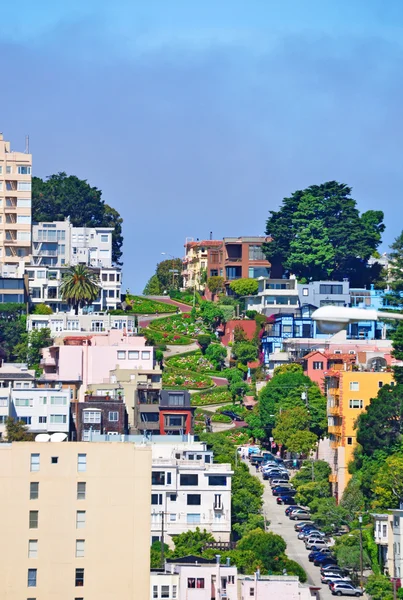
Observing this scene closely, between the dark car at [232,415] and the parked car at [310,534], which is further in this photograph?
the dark car at [232,415]

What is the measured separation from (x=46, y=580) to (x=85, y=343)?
343 ft

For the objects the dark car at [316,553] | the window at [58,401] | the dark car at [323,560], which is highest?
the window at [58,401]

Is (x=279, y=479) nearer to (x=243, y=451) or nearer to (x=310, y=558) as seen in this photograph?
(x=243, y=451)

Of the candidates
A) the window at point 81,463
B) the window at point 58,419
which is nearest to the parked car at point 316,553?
the window at point 58,419

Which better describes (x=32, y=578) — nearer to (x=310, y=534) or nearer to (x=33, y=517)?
(x=33, y=517)

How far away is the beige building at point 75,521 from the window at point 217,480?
55.8m

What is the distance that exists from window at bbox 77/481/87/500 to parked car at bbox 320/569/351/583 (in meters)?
43.2

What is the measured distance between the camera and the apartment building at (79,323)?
637ft

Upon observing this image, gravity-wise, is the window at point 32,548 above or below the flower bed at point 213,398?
below

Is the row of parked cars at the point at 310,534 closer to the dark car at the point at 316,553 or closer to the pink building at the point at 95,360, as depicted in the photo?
the dark car at the point at 316,553

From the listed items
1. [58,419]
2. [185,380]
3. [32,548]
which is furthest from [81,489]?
[185,380]

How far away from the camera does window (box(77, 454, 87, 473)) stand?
262 feet

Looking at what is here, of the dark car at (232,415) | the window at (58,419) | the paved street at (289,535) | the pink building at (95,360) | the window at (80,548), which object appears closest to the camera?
the window at (80,548)

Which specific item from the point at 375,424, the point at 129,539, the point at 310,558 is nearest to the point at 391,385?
the point at 375,424
